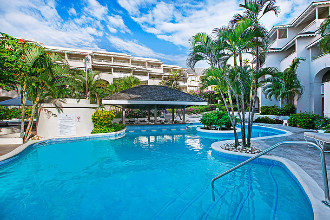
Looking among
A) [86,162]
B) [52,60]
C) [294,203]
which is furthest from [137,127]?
[294,203]

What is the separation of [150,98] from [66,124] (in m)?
8.52

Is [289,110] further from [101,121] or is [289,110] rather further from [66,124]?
[66,124]

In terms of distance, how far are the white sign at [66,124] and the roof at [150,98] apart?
4771 mm

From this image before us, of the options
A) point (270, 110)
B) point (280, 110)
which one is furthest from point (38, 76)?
point (280, 110)

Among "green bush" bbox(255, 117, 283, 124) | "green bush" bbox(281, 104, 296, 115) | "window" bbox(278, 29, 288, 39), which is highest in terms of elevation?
"window" bbox(278, 29, 288, 39)

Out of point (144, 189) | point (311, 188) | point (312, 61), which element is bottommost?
point (144, 189)

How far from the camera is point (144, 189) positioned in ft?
15.8

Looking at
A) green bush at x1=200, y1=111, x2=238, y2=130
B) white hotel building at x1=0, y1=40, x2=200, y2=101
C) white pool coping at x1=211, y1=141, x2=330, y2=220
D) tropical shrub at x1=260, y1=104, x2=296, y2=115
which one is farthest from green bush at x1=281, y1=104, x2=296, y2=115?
white hotel building at x1=0, y1=40, x2=200, y2=101

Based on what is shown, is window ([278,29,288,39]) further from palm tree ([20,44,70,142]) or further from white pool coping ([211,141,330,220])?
palm tree ([20,44,70,142])

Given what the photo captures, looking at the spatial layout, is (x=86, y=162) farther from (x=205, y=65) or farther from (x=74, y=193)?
(x=205, y=65)

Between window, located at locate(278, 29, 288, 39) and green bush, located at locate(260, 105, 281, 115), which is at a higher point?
window, located at locate(278, 29, 288, 39)

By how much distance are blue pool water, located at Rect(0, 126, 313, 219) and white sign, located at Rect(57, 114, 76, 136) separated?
406cm

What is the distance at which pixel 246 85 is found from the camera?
704 centimetres

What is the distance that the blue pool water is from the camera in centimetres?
370
